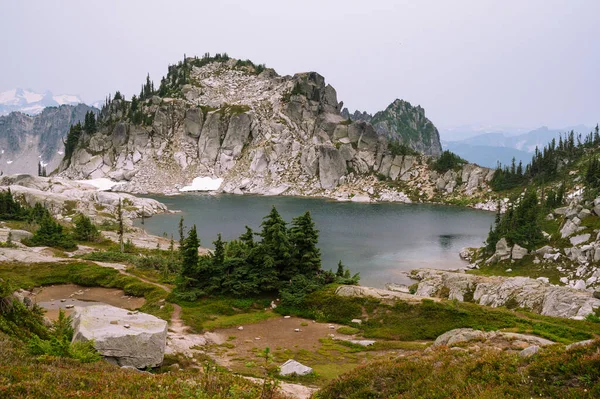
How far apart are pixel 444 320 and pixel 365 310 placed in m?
5.92

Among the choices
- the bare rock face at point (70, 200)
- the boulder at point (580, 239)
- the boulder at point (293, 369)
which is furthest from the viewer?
the bare rock face at point (70, 200)

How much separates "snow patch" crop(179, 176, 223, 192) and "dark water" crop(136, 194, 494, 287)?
21.2 metres

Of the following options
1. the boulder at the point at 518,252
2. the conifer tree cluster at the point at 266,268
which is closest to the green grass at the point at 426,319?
the conifer tree cluster at the point at 266,268

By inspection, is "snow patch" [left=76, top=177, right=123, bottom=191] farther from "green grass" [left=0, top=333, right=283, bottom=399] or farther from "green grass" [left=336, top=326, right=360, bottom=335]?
"green grass" [left=0, top=333, right=283, bottom=399]

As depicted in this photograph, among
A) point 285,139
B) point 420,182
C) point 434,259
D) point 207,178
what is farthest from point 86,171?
point 434,259

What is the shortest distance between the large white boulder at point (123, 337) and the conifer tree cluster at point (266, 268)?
1257 centimetres

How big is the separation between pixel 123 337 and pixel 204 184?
547 ft

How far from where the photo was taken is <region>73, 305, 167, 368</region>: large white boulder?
16.3 m

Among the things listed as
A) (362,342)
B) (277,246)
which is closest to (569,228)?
(362,342)

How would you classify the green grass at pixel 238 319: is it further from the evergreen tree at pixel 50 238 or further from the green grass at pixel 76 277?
the evergreen tree at pixel 50 238

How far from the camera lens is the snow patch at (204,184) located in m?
174

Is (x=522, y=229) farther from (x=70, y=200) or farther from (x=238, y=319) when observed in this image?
(x=70, y=200)

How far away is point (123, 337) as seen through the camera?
54.6 ft

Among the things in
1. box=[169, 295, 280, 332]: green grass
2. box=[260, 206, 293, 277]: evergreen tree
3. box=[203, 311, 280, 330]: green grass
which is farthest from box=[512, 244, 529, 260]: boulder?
box=[203, 311, 280, 330]: green grass
